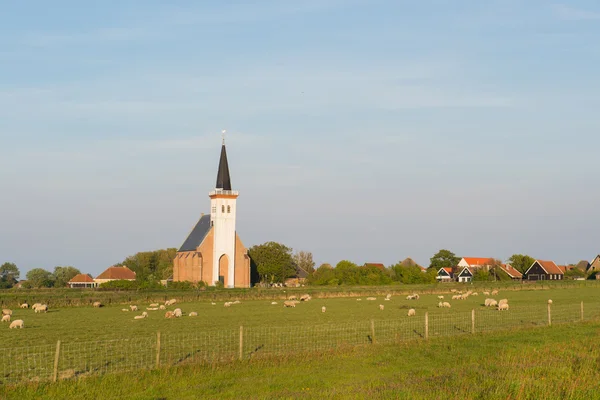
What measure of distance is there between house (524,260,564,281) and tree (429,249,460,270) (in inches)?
1009

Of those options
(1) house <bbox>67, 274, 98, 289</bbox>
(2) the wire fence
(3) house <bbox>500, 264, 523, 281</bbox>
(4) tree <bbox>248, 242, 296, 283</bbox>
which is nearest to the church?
(4) tree <bbox>248, 242, 296, 283</bbox>

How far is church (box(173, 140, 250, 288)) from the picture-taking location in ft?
362

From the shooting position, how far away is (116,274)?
150 metres

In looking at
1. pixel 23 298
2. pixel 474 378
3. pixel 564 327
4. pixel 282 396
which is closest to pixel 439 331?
pixel 564 327

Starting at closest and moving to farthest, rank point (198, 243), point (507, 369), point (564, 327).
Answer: point (507, 369) → point (564, 327) → point (198, 243)

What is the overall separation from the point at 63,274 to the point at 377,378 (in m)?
158

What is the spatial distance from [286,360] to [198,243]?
312 ft

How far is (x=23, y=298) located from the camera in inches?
2522

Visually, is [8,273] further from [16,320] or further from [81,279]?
[16,320]

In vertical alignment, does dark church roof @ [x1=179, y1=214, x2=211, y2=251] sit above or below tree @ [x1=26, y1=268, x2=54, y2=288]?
above

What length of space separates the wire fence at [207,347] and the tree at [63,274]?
451 feet

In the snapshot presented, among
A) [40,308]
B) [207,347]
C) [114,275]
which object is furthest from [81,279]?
[207,347]

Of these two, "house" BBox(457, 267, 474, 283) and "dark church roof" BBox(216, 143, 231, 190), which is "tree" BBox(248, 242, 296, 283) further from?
"house" BBox(457, 267, 474, 283)

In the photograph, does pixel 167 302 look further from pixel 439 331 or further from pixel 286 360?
pixel 286 360
